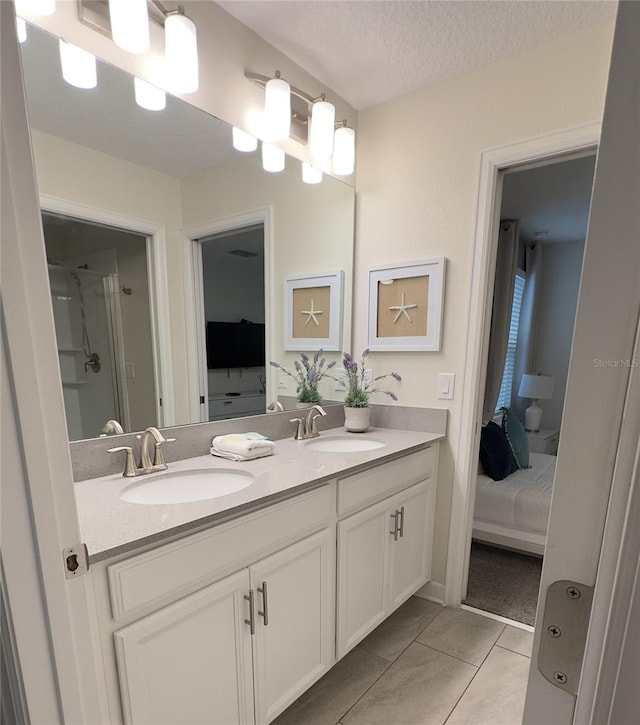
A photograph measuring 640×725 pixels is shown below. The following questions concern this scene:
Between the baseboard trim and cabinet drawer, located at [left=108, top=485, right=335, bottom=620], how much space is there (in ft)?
3.71

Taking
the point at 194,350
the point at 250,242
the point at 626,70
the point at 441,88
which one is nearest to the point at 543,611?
the point at 626,70

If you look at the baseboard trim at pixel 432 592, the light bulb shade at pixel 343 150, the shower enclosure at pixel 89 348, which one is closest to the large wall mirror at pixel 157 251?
the shower enclosure at pixel 89 348

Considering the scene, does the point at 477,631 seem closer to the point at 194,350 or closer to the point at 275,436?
the point at 275,436

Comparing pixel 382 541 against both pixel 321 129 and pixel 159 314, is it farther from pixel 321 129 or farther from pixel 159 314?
pixel 321 129

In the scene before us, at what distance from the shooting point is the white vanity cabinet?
1.45 m

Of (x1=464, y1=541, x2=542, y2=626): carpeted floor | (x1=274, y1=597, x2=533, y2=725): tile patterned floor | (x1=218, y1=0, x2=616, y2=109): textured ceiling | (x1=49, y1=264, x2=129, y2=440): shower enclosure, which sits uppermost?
(x1=218, y1=0, x2=616, y2=109): textured ceiling

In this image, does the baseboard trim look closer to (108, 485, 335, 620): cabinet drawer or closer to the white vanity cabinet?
the white vanity cabinet

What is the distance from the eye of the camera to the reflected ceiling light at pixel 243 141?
1615 millimetres

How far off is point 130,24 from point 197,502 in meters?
1.47

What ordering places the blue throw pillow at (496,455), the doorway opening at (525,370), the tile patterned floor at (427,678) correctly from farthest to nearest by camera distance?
the blue throw pillow at (496,455)
the doorway opening at (525,370)
the tile patterned floor at (427,678)

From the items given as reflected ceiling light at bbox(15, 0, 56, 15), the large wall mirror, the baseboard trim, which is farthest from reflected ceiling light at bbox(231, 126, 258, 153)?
the baseboard trim

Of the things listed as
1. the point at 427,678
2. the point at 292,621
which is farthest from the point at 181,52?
the point at 427,678

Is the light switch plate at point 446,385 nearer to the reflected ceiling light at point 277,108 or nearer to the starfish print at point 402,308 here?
the starfish print at point 402,308

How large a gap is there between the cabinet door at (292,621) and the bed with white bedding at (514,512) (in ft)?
4.74
